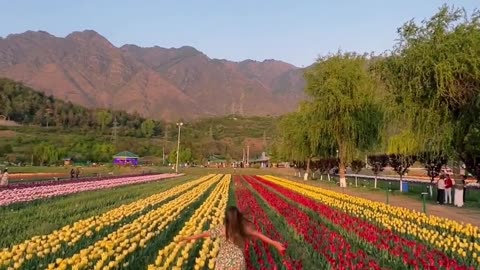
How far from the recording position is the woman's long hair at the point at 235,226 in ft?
21.3

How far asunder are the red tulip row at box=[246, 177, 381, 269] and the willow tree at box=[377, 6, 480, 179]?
772 cm

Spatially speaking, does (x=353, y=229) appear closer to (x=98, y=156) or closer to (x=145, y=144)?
(x=98, y=156)

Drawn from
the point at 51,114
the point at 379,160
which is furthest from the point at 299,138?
the point at 51,114

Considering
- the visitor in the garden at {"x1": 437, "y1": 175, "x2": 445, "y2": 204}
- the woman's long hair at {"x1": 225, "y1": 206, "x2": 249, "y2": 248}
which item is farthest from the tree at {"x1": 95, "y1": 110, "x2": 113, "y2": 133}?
the woman's long hair at {"x1": 225, "y1": 206, "x2": 249, "y2": 248}

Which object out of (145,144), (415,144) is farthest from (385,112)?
(145,144)

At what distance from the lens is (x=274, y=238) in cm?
1307

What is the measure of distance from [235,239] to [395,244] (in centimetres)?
650

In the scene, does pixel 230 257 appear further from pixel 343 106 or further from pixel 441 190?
pixel 343 106

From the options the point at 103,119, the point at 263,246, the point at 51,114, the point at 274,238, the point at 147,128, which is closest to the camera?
the point at 263,246

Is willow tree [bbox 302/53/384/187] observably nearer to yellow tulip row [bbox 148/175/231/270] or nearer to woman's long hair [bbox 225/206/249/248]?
yellow tulip row [bbox 148/175/231/270]

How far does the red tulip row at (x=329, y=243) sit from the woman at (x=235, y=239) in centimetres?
200

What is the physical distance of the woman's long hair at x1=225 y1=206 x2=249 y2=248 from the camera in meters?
6.48

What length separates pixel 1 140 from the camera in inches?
4542

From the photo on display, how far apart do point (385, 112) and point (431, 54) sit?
3.32m
